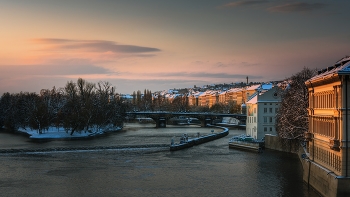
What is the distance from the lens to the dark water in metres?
30.0

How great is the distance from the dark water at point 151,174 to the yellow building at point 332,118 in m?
3.08

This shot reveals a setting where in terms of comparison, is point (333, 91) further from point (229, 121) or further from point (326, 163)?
point (229, 121)

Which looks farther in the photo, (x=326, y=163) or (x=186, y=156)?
(x=186, y=156)

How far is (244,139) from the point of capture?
2280 inches

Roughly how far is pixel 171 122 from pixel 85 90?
44.8 metres

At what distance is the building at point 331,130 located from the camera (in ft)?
77.0

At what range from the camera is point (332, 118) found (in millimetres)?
25047

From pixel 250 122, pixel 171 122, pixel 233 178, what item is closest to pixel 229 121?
pixel 171 122

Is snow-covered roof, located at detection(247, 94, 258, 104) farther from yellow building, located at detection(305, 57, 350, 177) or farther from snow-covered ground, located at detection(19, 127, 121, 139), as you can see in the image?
yellow building, located at detection(305, 57, 350, 177)

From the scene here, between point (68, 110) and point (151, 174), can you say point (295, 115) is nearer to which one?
point (151, 174)

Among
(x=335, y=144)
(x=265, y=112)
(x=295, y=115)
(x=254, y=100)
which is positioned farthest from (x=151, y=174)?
(x=254, y=100)

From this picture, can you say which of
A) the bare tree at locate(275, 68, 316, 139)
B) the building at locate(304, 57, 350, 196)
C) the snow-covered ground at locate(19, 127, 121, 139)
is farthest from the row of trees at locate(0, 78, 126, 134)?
the building at locate(304, 57, 350, 196)

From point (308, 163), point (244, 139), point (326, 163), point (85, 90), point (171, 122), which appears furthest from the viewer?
point (171, 122)

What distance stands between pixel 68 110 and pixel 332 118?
203ft
